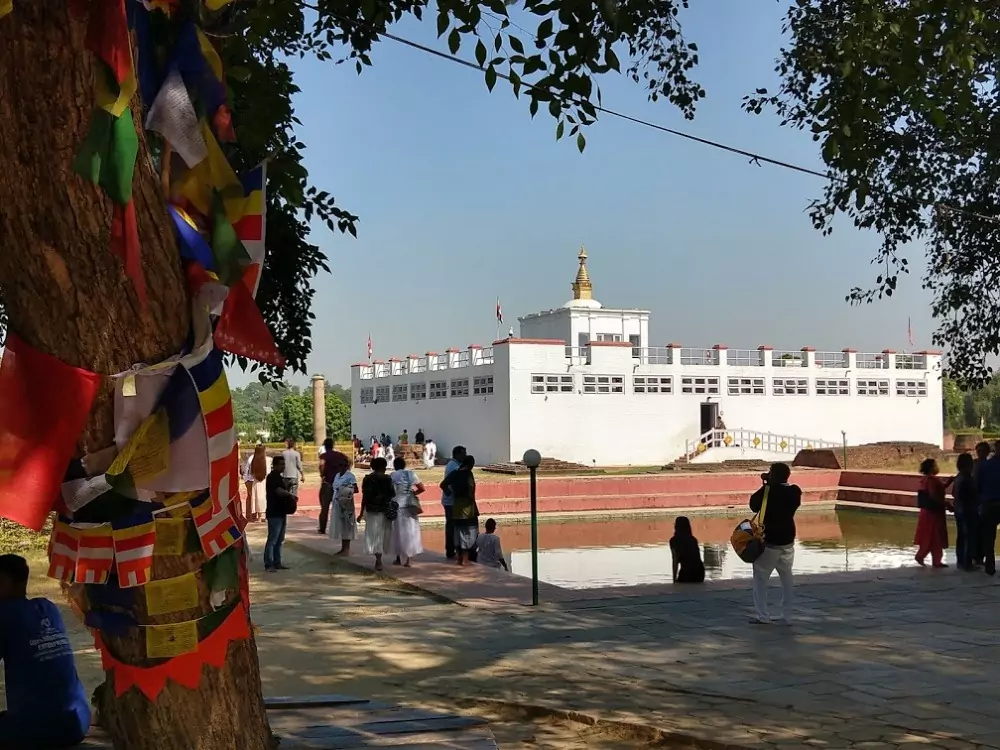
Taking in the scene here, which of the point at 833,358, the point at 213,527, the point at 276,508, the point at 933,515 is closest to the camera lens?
the point at 213,527

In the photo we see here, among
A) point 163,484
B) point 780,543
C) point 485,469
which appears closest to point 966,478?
point 780,543

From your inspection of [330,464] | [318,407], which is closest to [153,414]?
[330,464]

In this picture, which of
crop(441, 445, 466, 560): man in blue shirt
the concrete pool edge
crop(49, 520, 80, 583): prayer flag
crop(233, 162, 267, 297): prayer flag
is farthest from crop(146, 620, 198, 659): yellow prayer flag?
crop(441, 445, 466, 560): man in blue shirt

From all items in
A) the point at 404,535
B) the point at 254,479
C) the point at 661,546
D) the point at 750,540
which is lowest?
the point at 661,546

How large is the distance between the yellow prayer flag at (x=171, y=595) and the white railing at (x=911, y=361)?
136 feet

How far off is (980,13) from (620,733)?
4.57 meters

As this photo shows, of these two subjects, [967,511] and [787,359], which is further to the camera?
[787,359]

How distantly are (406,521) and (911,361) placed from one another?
34.9m

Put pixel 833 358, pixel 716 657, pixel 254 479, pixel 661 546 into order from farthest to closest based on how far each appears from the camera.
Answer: pixel 833 358, pixel 661 546, pixel 254 479, pixel 716 657

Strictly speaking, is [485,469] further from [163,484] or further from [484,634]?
[163,484]

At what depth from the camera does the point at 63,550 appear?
273 centimetres

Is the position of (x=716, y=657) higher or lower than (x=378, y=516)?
lower

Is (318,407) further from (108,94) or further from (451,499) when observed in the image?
(108,94)

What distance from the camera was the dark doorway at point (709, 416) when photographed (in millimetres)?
37153
